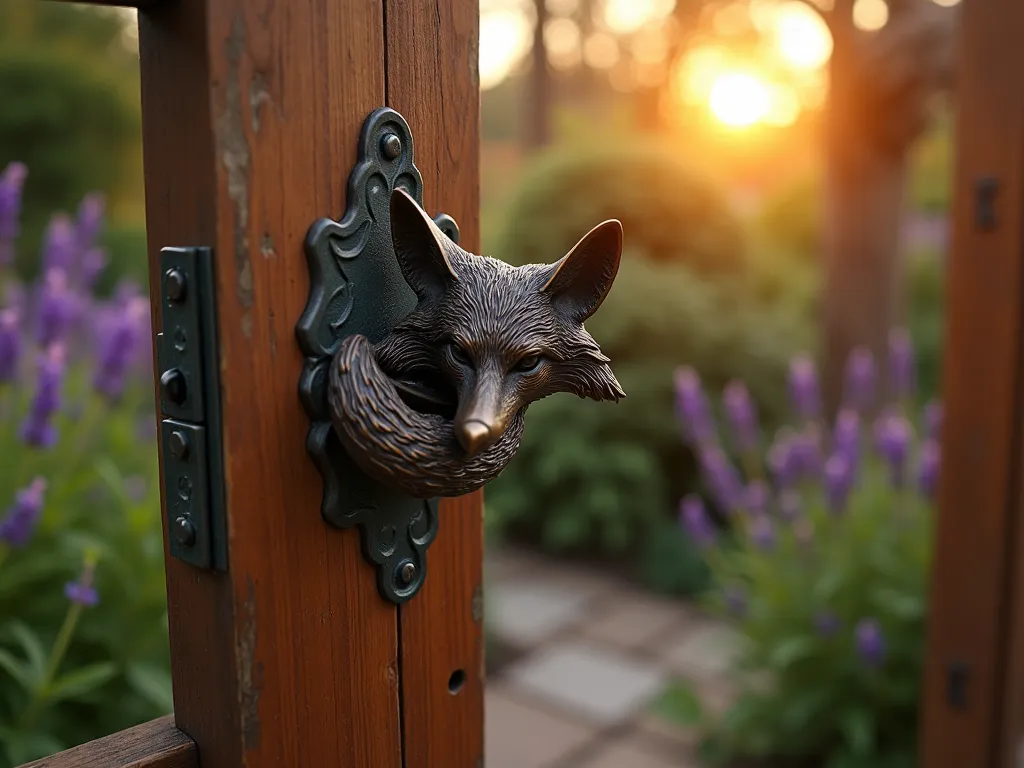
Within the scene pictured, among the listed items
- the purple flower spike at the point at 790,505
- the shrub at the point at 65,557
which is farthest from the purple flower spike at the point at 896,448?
the shrub at the point at 65,557

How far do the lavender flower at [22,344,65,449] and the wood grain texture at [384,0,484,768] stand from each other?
95cm

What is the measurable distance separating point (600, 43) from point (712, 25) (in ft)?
17.6

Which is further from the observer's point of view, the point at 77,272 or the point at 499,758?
the point at 499,758

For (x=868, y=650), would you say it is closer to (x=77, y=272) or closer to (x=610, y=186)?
(x=77, y=272)

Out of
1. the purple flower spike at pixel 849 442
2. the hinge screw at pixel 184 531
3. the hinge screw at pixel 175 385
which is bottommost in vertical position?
the purple flower spike at pixel 849 442

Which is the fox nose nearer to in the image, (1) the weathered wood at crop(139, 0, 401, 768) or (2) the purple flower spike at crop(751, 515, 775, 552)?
(1) the weathered wood at crop(139, 0, 401, 768)

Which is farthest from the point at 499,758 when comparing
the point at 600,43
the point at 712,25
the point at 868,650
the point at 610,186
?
the point at 600,43

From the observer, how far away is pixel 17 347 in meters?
1.52

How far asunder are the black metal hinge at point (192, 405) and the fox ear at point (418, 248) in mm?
127

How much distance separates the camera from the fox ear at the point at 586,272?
62 centimetres

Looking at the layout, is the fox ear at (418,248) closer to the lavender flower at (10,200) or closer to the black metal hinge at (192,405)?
the black metal hinge at (192,405)

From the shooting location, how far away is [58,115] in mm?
6422

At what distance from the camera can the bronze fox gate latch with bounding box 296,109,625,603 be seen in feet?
1.98

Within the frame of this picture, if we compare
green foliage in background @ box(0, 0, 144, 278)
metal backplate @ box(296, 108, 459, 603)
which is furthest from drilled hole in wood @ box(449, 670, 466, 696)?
green foliage in background @ box(0, 0, 144, 278)
